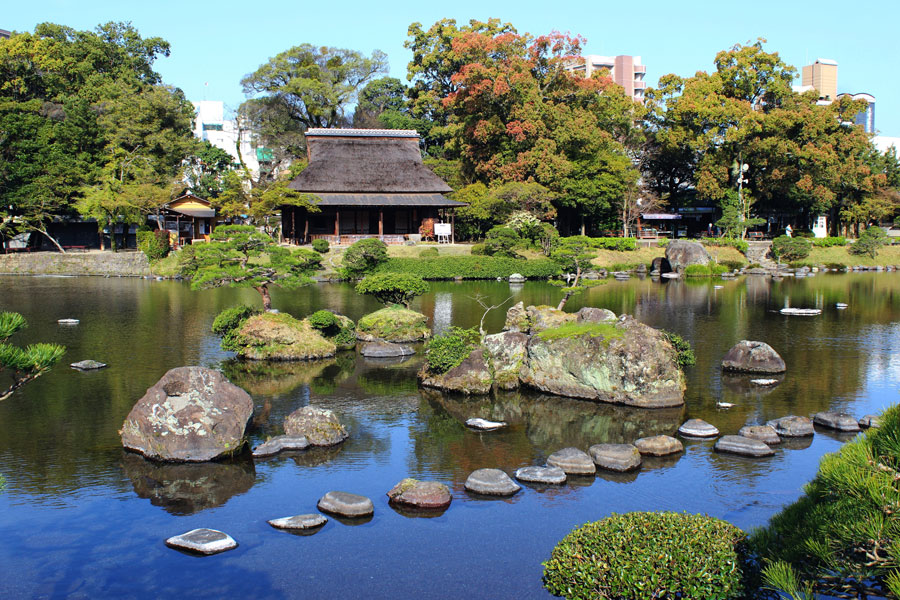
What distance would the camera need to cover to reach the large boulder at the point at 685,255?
46188 millimetres

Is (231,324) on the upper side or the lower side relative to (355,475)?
upper

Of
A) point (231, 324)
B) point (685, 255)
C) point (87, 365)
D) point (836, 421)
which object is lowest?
point (836, 421)

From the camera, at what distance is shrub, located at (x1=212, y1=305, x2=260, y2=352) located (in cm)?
2095

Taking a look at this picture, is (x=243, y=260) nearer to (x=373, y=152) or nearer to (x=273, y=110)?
(x=373, y=152)

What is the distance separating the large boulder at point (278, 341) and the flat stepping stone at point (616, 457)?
10350 millimetres

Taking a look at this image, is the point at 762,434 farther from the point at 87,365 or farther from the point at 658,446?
the point at 87,365

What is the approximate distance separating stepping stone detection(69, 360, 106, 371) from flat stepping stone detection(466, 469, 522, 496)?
1192 centimetres

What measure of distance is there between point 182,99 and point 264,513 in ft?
179

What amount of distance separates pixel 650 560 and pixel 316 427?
312 inches

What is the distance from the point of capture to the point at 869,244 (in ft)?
169

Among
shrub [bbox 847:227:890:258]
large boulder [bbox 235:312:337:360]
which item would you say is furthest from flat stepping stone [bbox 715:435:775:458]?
shrub [bbox 847:227:890:258]

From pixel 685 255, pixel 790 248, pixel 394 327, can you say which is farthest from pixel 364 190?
pixel 790 248

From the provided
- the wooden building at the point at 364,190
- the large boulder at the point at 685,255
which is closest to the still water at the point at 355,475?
the large boulder at the point at 685,255

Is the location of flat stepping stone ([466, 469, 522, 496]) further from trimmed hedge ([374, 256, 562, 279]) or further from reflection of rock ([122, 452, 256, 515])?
trimmed hedge ([374, 256, 562, 279])
